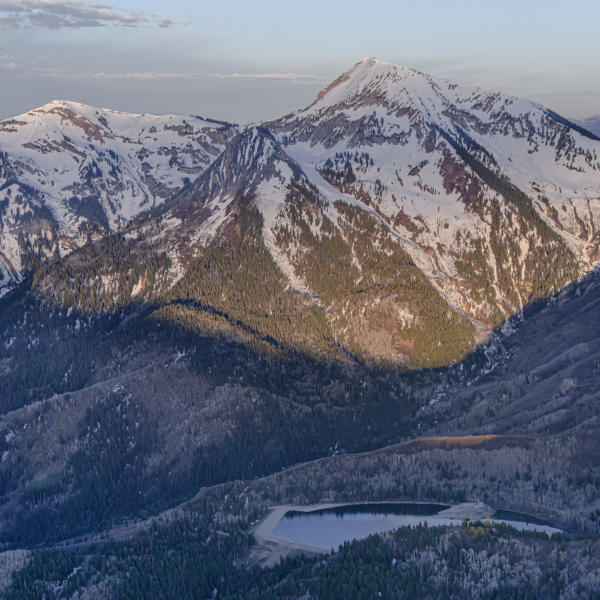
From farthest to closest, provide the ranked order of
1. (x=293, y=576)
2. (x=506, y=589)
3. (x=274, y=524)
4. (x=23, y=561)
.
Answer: (x=274, y=524) < (x=23, y=561) < (x=293, y=576) < (x=506, y=589)

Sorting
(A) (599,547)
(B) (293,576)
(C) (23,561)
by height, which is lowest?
(C) (23,561)

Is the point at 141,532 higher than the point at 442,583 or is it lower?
lower

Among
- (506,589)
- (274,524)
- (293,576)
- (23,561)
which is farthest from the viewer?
(274,524)

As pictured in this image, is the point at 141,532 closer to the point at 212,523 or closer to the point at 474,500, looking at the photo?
the point at 212,523

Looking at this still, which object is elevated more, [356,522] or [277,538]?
[277,538]

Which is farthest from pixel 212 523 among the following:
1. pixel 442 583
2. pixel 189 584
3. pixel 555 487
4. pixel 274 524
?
pixel 555 487

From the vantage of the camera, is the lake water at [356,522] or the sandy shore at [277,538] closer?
the sandy shore at [277,538]

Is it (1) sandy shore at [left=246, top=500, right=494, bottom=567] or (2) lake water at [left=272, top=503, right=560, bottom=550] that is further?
(2) lake water at [left=272, top=503, right=560, bottom=550]

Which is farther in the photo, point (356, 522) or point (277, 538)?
point (356, 522)
